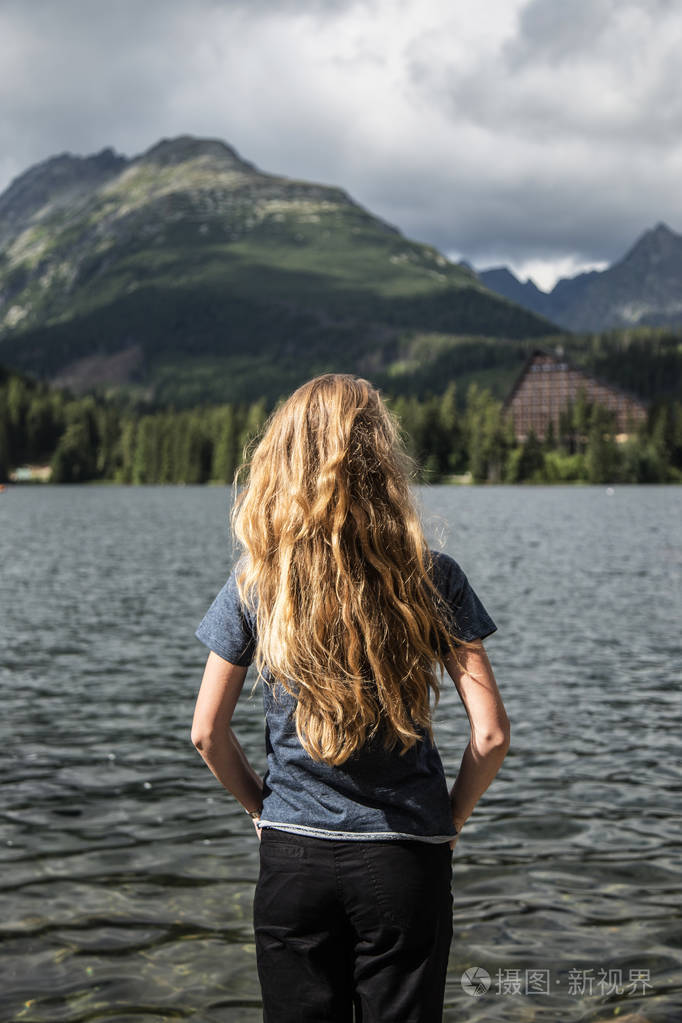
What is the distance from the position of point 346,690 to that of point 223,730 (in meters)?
0.83

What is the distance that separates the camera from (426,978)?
5.06 meters

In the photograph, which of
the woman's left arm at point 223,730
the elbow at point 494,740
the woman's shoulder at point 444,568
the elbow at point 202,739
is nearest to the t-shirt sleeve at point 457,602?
the woman's shoulder at point 444,568

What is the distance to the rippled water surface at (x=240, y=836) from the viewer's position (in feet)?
32.2

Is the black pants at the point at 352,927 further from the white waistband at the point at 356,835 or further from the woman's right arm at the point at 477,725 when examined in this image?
the woman's right arm at the point at 477,725

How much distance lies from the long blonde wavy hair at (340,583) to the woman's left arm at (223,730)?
0.79 ft

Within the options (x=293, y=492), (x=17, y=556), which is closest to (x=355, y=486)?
(x=293, y=492)

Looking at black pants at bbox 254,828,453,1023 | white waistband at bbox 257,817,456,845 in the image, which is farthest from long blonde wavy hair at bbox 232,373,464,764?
black pants at bbox 254,828,453,1023

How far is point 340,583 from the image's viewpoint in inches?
200

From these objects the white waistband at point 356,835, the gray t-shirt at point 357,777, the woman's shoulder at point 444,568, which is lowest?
the white waistband at point 356,835

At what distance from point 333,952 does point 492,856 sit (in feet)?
28.7

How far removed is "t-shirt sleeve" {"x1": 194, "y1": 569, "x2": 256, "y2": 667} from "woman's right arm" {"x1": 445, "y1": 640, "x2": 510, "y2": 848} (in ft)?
3.37

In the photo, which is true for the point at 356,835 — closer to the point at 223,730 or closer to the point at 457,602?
the point at 223,730

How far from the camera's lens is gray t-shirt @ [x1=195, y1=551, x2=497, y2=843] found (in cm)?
506

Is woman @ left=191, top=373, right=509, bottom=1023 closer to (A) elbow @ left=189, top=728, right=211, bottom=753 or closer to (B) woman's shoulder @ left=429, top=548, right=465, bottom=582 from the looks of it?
(B) woman's shoulder @ left=429, top=548, right=465, bottom=582
